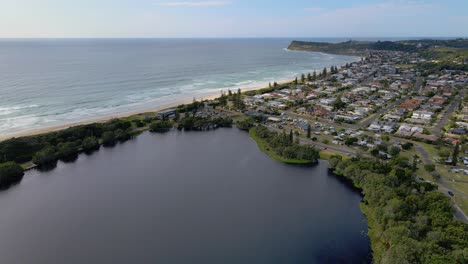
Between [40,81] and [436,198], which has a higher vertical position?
[40,81]

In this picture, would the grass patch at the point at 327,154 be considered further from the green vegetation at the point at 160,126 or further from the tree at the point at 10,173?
the tree at the point at 10,173

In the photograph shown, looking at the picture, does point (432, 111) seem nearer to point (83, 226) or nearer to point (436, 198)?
point (436, 198)

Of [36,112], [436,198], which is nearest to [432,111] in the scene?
[436,198]

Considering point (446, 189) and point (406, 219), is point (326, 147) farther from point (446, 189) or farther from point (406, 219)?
point (406, 219)

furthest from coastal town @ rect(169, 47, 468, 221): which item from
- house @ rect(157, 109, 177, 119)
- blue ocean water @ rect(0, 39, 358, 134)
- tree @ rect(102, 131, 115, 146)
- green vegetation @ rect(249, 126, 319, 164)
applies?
blue ocean water @ rect(0, 39, 358, 134)

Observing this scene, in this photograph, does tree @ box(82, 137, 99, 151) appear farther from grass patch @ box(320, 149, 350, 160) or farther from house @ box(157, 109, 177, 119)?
grass patch @ box(320, 149, 350, 160)

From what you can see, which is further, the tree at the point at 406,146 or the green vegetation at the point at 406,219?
the tree at the point at 406,146

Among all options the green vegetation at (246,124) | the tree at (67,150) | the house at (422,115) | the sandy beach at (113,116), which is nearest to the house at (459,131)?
the house at (422,115)
